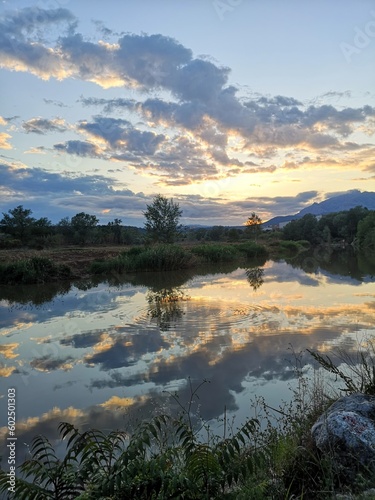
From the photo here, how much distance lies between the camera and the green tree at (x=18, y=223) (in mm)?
45344

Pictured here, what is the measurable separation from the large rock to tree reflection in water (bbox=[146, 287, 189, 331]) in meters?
6.79

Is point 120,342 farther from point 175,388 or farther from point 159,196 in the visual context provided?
point 159,196

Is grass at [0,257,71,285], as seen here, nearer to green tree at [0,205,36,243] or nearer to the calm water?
the calm water

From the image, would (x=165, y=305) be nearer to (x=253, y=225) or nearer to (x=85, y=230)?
(x=85, y=230)

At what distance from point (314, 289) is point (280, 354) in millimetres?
10442

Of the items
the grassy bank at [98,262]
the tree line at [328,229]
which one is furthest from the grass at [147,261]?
the tree line at [328,229]

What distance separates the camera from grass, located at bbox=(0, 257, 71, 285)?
20.7m

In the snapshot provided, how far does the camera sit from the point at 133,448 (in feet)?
7.98

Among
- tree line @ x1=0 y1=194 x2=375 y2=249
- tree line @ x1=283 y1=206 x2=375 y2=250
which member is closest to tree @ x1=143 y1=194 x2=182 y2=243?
tree line @ x1=0 y1=194 x2=375 y2=249

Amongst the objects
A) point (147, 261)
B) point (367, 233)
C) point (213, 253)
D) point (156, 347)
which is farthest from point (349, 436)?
point (367, 233)

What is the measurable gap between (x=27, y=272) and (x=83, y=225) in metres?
30.6

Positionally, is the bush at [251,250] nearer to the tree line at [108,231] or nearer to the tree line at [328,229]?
the tree line at [108,231]

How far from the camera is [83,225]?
50.7 m

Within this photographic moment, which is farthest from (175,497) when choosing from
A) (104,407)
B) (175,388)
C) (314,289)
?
(314,289)
